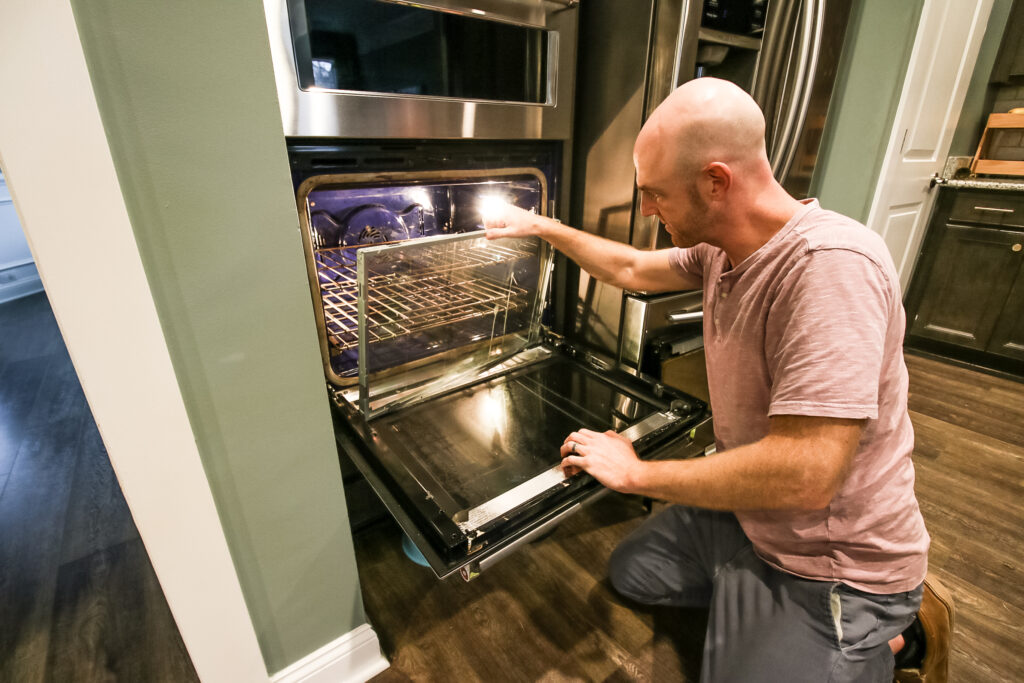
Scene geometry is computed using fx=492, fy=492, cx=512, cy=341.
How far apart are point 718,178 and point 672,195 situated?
76 millimetres

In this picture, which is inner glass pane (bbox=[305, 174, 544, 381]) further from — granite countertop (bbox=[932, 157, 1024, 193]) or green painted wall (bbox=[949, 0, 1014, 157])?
green painted wall (bbox=[949, 0, 1014, 157])

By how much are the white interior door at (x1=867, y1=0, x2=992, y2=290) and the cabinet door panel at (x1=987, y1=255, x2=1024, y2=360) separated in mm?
479

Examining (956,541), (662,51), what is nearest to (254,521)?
(662,51)

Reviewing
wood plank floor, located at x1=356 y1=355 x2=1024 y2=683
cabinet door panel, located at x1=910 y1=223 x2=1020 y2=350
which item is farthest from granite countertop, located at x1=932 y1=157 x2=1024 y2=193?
wood plank floor, located at x1=356 y1=355 x2=1024 y2=683

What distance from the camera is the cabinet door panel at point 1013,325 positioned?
2432mm

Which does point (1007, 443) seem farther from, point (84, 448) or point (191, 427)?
point (84, 448)

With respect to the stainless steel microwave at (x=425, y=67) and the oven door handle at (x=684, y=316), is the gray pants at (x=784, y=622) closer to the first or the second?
the oven door handle at (x=684, y=316)

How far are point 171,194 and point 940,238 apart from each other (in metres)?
3.46

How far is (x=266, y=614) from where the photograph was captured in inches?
38.7

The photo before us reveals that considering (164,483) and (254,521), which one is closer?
(164,483)

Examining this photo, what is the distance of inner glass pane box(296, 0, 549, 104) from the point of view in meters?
0.84

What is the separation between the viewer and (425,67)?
97 cm

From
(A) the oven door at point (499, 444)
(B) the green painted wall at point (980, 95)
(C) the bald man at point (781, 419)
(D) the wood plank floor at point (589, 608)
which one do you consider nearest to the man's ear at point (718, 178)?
(C) the bald man at point (781, 419)

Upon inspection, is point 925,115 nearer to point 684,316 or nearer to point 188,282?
point 684,316
